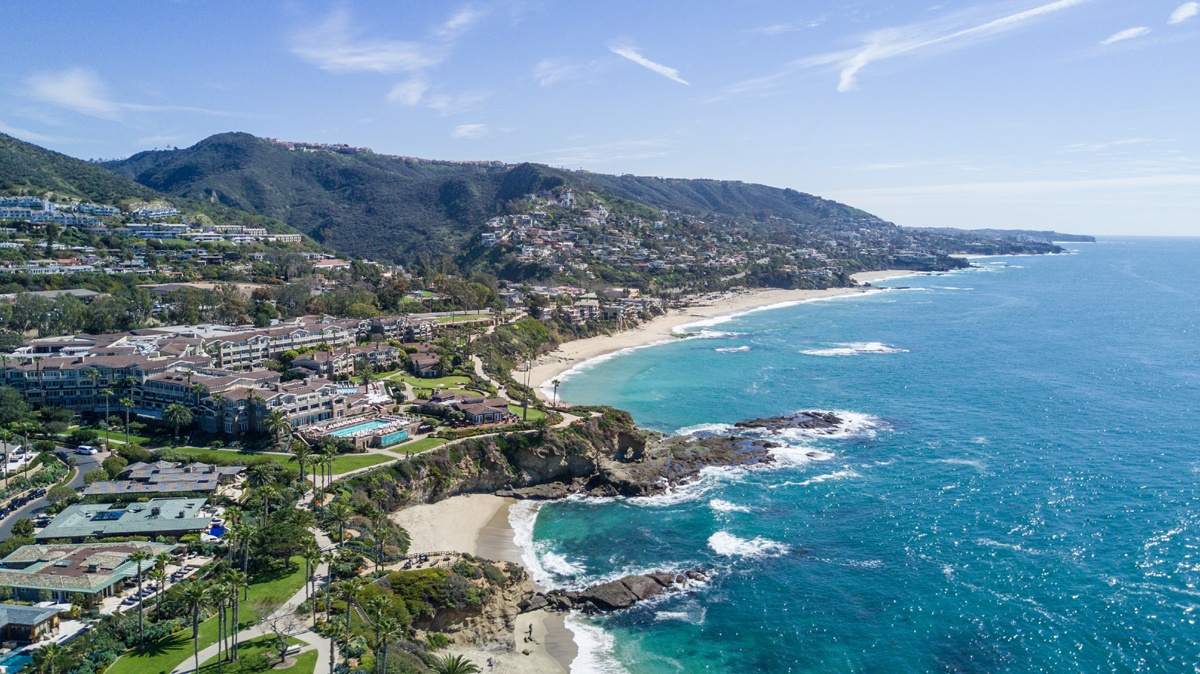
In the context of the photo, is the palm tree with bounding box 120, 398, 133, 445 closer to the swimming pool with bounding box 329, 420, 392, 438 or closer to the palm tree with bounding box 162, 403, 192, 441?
the palm tree with bounding box 162, 403, 192, 441

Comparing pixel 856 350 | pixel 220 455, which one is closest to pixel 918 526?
pixel 220 455

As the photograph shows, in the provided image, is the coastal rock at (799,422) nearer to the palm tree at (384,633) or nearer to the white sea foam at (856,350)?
the white sea foam at (856,350)

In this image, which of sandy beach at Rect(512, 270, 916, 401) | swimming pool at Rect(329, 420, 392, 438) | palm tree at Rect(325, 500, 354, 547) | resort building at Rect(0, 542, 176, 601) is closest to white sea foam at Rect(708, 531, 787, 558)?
palm tree at Rect(325, 500, 354, 547)

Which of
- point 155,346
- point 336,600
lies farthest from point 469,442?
point 155,346

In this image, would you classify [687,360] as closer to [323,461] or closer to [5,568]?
[323,461]

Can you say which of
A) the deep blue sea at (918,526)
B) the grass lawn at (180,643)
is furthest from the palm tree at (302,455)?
the deep blue sea at (918,526)
